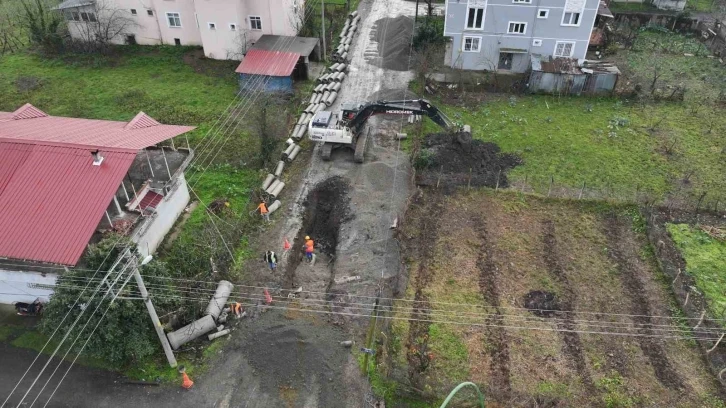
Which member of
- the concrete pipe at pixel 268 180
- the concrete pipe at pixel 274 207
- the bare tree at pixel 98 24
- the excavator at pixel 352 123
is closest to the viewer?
the concrete pipe at pixel 274 207

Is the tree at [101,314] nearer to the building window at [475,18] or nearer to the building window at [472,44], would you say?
the building window at [475,18]

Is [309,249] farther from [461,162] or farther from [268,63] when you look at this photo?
[268,63]

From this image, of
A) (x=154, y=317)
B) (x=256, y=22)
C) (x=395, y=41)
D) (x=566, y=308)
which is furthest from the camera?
(x=395, y=41)

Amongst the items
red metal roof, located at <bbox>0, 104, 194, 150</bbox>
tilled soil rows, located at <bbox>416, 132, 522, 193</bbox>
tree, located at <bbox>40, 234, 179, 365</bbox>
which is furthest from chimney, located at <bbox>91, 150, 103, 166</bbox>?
tilled soil rows, located at <bbox>416, 132, 522, 193</bbox>

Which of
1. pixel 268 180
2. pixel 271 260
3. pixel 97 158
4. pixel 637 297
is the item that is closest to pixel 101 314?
pixel 97 158

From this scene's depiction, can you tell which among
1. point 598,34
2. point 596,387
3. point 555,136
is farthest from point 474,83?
point 596,387

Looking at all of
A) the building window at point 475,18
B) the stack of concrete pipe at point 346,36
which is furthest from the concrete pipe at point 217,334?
the building window at point 475,18

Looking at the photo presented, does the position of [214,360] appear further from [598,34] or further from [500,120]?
[598,34]

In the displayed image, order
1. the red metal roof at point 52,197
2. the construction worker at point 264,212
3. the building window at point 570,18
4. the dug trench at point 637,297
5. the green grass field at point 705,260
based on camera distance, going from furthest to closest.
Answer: the building window at point 570,18
the construction worker at point 264,212
the green grass field at point 705,260
the red metal roof at point 52,197
the dug trench at point 637,297
